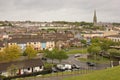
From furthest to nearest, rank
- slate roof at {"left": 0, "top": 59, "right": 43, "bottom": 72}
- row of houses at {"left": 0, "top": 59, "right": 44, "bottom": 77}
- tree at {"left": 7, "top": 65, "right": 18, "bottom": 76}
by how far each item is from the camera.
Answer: slate roof at {"left": 0, "top": 59, "right": 43, "bottom": 72}
row of houses at {"left": 0, "top": 59, "right": 44, "bottom": 77}
tree at {"left": 7, "top": 65, "right": 18, "bottom": 76}

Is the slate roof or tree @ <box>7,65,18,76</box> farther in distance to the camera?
the slate roof

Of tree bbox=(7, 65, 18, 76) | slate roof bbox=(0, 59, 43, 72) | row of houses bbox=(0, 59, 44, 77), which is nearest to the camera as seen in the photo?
tree bbox=(7, 65, 18, 76)

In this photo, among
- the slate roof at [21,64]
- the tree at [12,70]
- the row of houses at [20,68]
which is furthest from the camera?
the slate roof at [21,64]

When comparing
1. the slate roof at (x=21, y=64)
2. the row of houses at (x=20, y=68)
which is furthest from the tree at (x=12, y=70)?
the slate roof at (x=21, y=64)

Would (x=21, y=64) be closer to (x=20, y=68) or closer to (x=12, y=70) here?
(x=20, y=68)

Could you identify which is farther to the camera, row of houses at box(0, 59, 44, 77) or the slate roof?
the slate roof

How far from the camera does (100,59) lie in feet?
175

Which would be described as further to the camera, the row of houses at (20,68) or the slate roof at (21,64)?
the slate roof at (21,64)

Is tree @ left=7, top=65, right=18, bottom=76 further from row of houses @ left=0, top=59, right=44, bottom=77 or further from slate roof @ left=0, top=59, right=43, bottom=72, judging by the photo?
slate roof @ left=0, top=59, right=43, bottom=72

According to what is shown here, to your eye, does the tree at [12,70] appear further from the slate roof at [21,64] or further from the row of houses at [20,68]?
the slate roof at [21,64]

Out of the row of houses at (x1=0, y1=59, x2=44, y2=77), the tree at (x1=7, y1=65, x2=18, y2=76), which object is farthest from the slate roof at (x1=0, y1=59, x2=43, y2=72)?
the tree at (x1=7, y1=65, x2=18, y2=76)

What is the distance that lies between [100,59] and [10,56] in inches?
812

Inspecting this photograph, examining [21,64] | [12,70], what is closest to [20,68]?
[21,64]

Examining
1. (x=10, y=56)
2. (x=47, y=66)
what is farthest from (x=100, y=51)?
(x=10, y=56)
